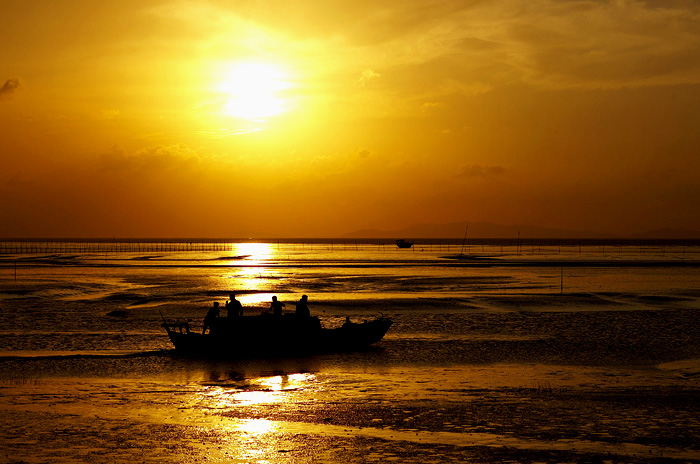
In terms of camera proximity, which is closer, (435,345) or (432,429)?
(432,429)

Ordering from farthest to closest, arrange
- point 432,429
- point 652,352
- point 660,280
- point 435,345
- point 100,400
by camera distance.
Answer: point 660,280 < point 435,345 < point 652,352 < point 100,400 < point 432,429

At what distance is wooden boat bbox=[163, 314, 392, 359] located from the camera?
2677cm

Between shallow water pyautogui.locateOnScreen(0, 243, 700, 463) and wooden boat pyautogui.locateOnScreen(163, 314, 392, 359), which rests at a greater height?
wooden boat pyautogui.locateOnScreen(163, 314, 392, 359)

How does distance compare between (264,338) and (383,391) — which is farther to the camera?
(264,338)

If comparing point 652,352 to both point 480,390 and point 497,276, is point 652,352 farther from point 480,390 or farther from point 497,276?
point 497,276

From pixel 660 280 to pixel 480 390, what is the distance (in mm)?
53853

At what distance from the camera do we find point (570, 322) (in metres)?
36.0

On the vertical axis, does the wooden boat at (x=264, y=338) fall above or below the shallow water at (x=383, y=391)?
above

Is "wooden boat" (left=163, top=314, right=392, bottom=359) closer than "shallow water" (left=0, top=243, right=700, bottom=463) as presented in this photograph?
No

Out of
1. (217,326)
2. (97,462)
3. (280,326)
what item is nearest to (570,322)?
(280,326)

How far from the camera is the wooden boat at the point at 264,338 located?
26.8 meters

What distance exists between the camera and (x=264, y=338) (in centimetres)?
2728

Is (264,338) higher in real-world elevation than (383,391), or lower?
higher

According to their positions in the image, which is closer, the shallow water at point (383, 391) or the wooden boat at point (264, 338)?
the shallow water at point (383, 391)
